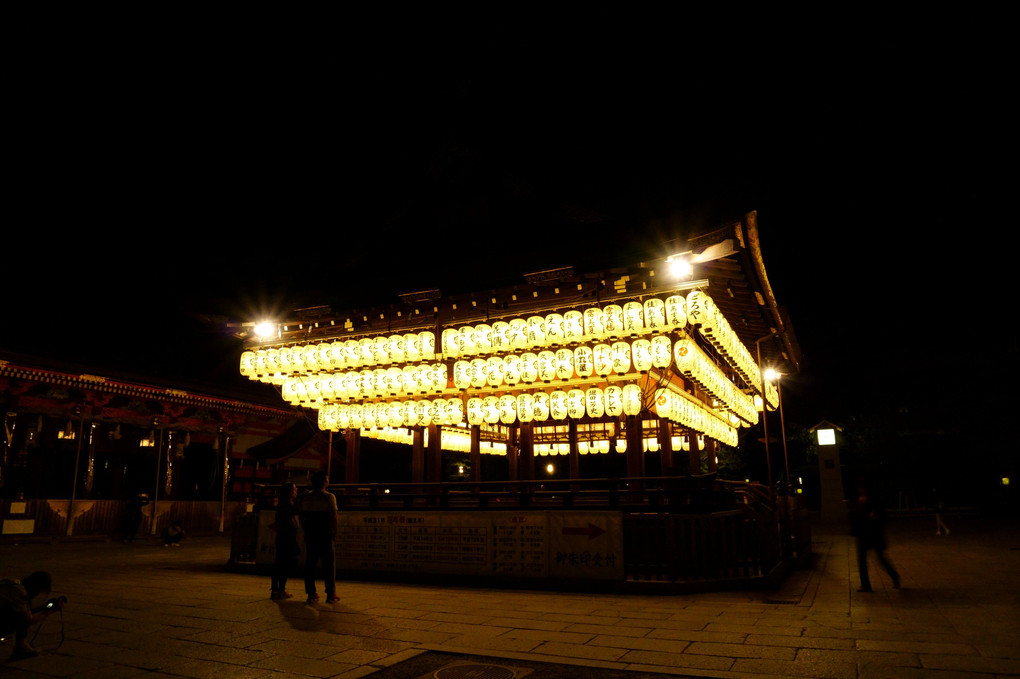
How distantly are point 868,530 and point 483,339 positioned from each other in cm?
782

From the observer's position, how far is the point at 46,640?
6.27m

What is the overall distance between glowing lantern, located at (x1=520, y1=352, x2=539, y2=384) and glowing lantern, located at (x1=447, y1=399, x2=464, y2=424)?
81.0 inches

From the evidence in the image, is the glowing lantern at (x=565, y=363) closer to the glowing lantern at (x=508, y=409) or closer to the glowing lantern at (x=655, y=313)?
the glowing lantern at (x=508, y=409)

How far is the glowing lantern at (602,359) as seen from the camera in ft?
39.8

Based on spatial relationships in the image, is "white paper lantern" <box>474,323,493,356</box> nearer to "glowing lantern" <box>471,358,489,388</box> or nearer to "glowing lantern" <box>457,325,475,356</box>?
"glowing lantern" <box>457,325,475,356</box>

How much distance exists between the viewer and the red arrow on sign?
386 inches

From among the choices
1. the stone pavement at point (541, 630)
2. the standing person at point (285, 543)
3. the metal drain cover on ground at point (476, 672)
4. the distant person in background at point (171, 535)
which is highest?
the standing person at point (285, 543)

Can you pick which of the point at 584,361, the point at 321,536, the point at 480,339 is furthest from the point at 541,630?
the point at 480,339

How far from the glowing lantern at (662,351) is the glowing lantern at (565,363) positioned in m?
1.72

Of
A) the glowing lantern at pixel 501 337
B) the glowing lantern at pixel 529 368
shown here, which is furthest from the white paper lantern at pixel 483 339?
the glowing lantern at pixel 529 368

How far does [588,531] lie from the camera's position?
9.88 meters

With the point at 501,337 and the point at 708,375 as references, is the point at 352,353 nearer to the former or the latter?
the point at 501,337

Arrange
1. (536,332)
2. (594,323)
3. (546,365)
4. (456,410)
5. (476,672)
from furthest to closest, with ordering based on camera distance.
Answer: (456,410), (546,365), (536,332), (594,323), (476,672)

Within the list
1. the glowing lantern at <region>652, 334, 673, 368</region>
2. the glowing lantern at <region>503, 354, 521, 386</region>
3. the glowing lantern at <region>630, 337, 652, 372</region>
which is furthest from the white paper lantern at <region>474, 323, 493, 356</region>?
the glowing lantern at <region>652, 334, 673, 368</region>
